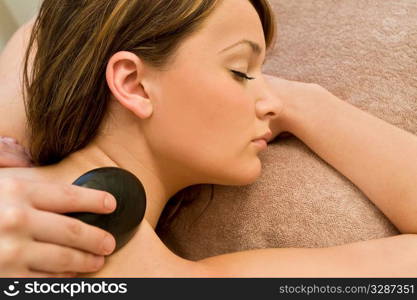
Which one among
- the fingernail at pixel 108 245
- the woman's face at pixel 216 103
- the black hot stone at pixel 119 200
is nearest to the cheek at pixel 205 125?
the woman's face at pixel 216 103

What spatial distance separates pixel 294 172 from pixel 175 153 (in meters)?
0.28

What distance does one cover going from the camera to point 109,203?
0.69 m

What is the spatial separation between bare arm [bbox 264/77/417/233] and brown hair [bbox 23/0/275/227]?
274mm

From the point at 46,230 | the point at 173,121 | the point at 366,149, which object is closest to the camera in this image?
the point at 46,230

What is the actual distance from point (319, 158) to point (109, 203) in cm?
52

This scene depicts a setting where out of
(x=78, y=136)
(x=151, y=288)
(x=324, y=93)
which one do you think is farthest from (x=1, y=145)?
(x=324, y=93)

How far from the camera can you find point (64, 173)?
0.83 meters

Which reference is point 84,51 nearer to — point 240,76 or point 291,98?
point 240,76

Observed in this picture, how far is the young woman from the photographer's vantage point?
78 centimetres

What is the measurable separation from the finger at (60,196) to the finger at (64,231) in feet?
0.06

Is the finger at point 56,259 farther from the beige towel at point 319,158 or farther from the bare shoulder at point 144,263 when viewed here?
the beige towel at point 319,158

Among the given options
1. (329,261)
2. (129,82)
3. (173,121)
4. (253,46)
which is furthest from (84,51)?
(329,261)

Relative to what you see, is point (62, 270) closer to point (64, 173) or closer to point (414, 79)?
point (64, 173)

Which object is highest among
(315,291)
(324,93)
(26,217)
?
(26,217)
